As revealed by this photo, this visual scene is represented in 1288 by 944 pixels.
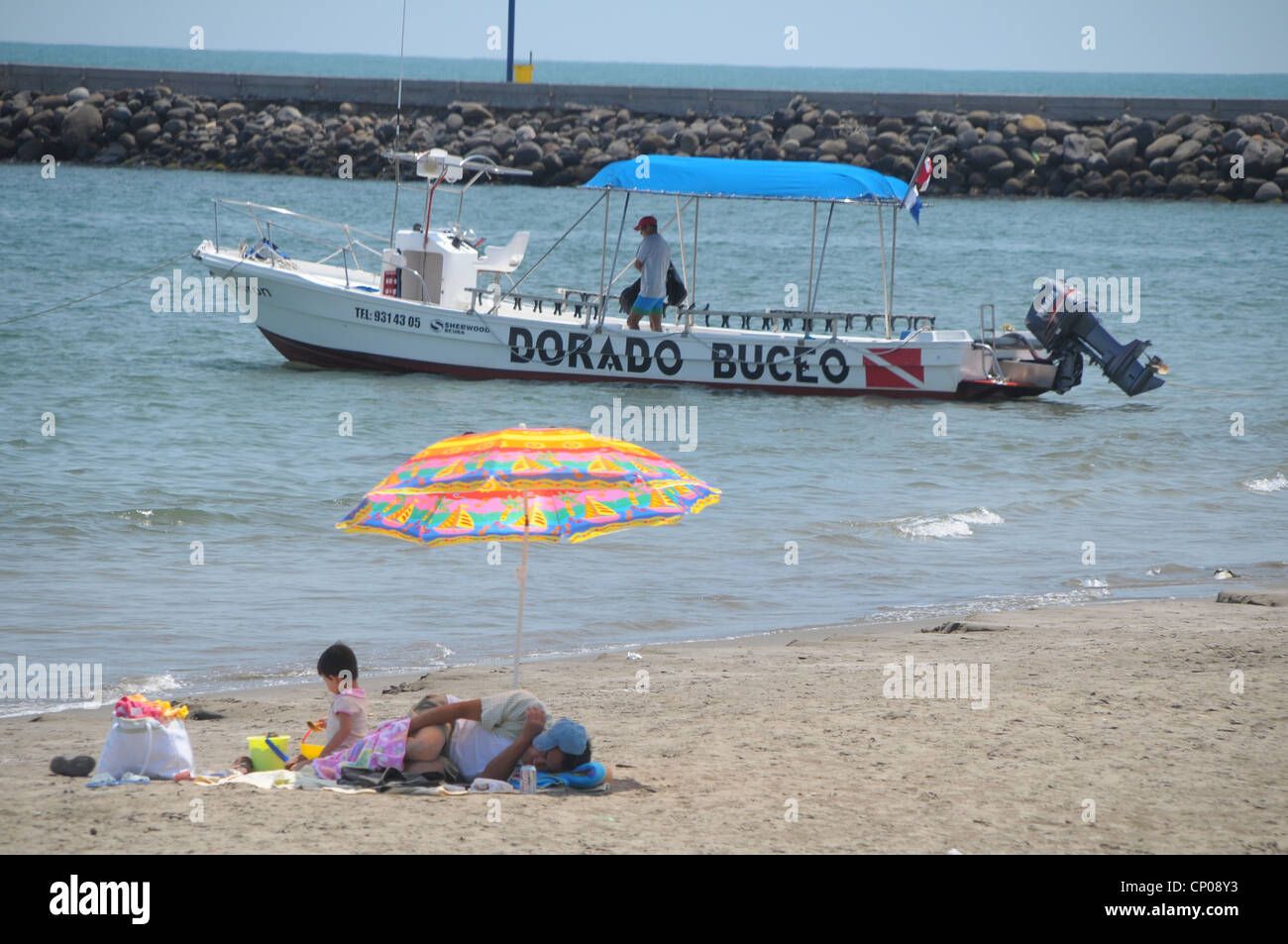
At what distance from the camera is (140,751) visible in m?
6.08

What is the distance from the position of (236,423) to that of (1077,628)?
11319 mm

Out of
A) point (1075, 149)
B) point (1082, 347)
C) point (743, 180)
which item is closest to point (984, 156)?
point (1075, 149)

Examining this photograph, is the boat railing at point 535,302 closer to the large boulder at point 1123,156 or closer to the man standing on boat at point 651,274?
the man standing on boat at point 651,274

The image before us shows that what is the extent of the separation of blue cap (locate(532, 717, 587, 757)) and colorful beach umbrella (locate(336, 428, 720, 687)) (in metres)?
0.86

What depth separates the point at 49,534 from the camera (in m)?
11.9

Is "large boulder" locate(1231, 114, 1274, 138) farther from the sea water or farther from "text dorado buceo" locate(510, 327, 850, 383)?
"text dorado buceo" locate(510, 327, 850, 383)

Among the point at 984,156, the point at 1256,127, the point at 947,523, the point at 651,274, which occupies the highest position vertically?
the point at 1256,127

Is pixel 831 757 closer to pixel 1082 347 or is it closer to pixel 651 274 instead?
pixel 651 274

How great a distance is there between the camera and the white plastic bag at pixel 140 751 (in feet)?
19.9

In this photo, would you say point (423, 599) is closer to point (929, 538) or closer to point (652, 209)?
point (929, 538)
